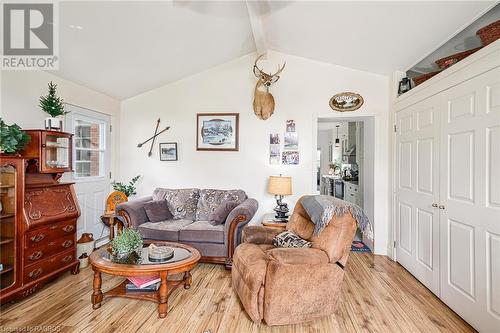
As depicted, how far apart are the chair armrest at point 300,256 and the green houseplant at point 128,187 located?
2.87m

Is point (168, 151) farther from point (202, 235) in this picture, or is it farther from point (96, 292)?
point (96, 292)

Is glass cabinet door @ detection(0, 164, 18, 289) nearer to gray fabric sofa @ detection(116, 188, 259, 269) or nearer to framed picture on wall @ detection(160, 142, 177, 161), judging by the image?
gray fabric sofa @ detection(116, 188, 259, 269)

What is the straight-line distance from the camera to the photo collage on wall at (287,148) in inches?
148

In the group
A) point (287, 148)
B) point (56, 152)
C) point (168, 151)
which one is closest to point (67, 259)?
point (56, 152)

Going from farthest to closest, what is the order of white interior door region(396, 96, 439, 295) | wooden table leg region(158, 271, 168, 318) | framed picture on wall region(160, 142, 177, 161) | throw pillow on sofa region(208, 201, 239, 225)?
framed picture on wall region(160, 142, 177, 161)
throw pillow on sofa region(208, 201, 239, 225)
white interior door region(396, 96, 439, 295)
wooden table leg region(158, 271, 168, 318)

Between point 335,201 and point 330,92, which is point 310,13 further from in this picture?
point 335,201

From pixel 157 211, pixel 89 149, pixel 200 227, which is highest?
pixel 89 149

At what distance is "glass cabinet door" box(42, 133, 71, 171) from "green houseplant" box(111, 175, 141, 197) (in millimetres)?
1006

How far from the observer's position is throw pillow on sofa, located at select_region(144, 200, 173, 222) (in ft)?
10.8

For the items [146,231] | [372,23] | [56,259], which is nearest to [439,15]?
[372,23]

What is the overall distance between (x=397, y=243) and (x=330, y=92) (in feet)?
7.46

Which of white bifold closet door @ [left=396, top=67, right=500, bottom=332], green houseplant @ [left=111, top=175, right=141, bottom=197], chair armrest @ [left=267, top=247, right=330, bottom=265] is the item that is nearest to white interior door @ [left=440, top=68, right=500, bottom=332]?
white bifold closet door @ [left=396, top=67, right=500, bottom=332]

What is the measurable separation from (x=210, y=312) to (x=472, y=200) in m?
2.31

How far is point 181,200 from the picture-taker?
363cm
